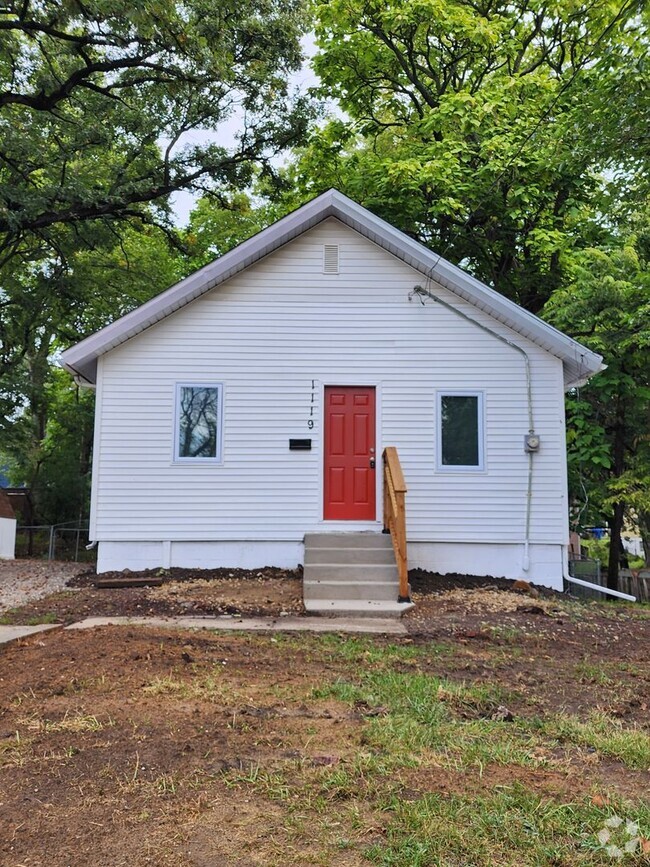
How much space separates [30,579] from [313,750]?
8.19 metres

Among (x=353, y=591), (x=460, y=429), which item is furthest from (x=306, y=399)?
(x=353, y=591)

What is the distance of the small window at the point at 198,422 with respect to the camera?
9750mm

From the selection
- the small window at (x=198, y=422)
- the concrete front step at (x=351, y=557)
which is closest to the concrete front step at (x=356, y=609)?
the concrete front step at (x=351, y=557)

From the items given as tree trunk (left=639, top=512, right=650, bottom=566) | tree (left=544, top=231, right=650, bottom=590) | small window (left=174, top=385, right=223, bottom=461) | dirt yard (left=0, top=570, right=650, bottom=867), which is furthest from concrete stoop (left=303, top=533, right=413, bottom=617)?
tree trunk (left=639, top=512, right=650, bottom=566)

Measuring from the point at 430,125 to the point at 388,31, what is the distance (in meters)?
2.65

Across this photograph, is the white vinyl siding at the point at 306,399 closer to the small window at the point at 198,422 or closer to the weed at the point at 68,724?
the small window at the point at 198,422

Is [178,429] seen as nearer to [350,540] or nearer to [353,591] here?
[350,540]

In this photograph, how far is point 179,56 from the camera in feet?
34.5

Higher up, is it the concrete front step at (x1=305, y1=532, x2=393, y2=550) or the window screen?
the window screen

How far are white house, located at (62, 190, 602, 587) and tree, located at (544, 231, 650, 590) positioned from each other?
2.06 meters

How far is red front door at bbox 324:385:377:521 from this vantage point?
31.9 ft

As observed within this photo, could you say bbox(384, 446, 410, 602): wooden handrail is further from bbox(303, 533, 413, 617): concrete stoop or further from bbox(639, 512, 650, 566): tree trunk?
bbox(639, 512, 650, 566): tree trunk

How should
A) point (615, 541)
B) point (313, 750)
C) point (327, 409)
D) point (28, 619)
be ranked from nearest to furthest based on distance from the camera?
1. point (313, 750)
2. point (28, 619)
3. point (327, 409)
4. point (615, 541)

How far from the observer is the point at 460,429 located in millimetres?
9875
